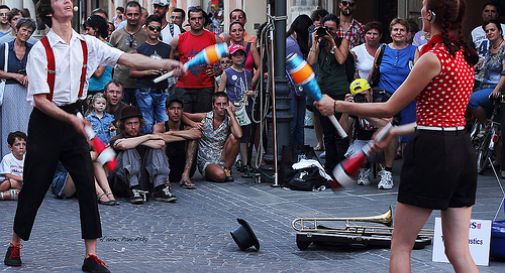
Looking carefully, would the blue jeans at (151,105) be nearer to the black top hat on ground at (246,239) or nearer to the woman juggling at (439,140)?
the black top hat on ground at (246,239)

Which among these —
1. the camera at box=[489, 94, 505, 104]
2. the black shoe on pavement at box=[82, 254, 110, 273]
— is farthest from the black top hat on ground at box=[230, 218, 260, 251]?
the camera at box=[489, 94, 505, 104]

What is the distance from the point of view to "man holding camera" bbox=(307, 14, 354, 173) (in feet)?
38.8

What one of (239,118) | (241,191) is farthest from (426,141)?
(239,118)

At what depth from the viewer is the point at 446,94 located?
509cm

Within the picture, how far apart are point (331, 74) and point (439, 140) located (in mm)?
6993

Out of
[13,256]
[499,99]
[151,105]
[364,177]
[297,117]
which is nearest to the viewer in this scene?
[13,256]

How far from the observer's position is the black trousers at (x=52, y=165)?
6980 mm

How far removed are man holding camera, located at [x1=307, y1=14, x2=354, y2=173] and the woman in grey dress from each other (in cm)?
323

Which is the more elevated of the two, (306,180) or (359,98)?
(359,98)

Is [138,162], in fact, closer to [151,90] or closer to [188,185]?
[188,185]

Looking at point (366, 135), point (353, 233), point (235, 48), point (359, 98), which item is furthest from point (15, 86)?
point (353, 233)

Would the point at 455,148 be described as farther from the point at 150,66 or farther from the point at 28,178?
the point at 28,178

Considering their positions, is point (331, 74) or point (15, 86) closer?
point (15, 86)

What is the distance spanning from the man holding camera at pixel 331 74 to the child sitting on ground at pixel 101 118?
2.45 meters
